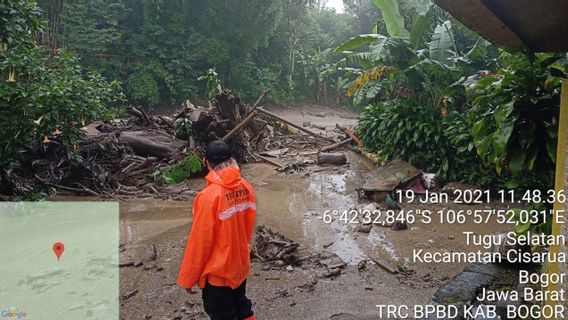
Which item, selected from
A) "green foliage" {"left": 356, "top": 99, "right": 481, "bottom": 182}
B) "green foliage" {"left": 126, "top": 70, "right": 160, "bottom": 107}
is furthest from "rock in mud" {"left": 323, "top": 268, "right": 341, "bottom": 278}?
"green foliage" {"left": 126, "top": 70, "right": 160, "bottom": 107}

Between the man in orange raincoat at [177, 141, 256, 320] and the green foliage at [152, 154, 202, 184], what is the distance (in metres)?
6.82

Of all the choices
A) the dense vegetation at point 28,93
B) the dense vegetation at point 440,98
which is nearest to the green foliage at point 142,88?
the dense vegetation at point 440,98

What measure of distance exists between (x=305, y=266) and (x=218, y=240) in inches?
94.6

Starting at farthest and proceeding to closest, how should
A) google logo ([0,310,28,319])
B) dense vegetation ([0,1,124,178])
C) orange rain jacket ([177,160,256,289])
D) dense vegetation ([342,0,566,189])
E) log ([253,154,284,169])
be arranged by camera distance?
log ([253,154,284,169]), dense vegetation ([0,1,124,178]), google logo ([0,310,28,319]), dense vegetation ([342,0,566,189]), orange rain jacket ([177,160,256,289])

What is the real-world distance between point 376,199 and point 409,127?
2.47m

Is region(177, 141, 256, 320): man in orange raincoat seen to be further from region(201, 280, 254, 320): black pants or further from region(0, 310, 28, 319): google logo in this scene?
region(0, 310, 28, 319): google logo

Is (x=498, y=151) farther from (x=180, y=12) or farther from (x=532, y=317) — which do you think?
(x=180, y=12)

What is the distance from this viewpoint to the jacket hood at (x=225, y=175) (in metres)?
2.82

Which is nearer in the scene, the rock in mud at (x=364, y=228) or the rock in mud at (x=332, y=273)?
the rock in mud at (x=332, y=273)

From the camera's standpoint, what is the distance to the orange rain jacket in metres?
2.72

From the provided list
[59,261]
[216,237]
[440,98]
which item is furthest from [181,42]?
[216,237]

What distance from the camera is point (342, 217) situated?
7039mm

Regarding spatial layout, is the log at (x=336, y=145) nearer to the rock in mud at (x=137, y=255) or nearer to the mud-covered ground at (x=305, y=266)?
the mud-covered ground at (x=305, y=266)

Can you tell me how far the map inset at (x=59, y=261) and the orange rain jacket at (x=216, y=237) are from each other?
1634 mm
